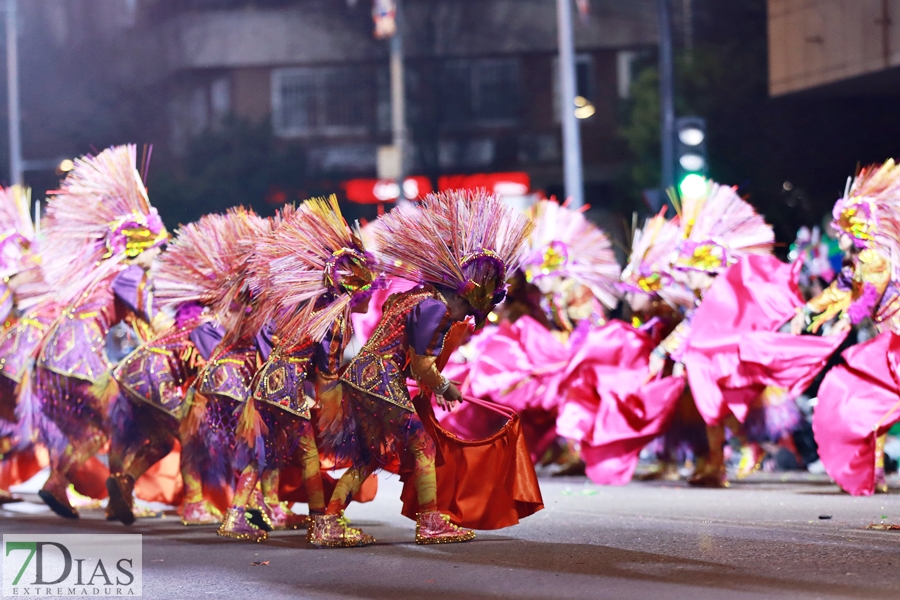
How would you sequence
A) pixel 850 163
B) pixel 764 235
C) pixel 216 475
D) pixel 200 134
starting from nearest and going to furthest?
pixel 216 475 → pixel 764 235 → pixel 850 163 → pixel 200 134

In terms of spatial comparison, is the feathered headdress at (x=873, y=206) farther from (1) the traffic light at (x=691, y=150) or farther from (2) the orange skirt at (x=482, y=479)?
(1) the traffic light at (x=691, y=150)

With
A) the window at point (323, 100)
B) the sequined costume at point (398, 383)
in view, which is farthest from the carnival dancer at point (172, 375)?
the window at point (323, 100)

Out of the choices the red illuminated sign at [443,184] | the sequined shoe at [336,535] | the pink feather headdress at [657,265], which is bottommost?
the sequined shoe at [336,535]

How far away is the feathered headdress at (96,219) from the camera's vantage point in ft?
27.6

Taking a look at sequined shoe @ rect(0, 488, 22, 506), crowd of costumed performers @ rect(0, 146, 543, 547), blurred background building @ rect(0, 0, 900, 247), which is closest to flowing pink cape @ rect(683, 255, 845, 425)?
crowd of costumed performers @ rect(0, 146, 543, 547)

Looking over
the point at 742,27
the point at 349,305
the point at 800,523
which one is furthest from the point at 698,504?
the point at 742,27

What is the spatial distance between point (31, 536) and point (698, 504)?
4.17 m

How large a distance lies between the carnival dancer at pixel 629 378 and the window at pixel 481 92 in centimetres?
1967

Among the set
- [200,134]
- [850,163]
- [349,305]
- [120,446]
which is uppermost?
[200,134]

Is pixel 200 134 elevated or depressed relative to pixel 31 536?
elevated

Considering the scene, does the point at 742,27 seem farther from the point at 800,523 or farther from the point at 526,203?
the point at 800,523

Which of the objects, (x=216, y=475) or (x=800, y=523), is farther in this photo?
(x=216, y=475)

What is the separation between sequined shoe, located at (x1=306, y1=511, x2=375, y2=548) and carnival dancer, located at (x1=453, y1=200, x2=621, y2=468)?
389 cm

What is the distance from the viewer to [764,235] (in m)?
10.1
